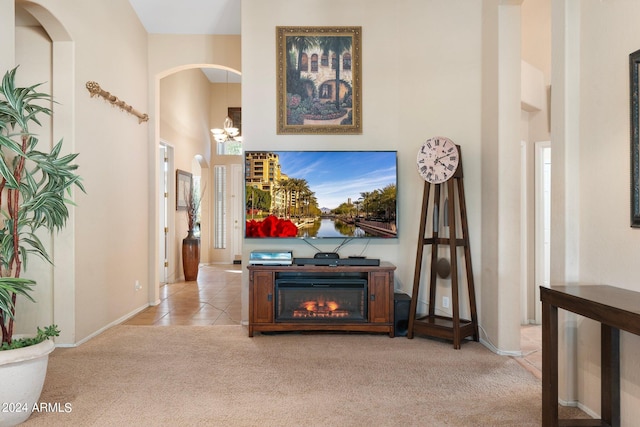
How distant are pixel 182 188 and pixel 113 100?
352cm

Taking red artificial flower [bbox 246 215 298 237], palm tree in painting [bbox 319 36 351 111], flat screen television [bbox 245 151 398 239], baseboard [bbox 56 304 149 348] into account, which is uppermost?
palm tree in painting [bbox 319 36 351 111]

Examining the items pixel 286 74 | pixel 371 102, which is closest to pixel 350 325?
pixel 371 102

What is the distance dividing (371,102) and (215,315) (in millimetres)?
2879

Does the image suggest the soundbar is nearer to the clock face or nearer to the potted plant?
the clock face

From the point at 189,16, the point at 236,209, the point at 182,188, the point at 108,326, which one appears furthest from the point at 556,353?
the point at 236,209

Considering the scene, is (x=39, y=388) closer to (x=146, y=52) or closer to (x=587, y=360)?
(x=587, y=360)

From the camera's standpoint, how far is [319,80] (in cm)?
438

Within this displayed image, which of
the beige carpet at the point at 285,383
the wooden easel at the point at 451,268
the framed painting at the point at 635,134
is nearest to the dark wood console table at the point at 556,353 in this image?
the beige carpet at the point at 285,383

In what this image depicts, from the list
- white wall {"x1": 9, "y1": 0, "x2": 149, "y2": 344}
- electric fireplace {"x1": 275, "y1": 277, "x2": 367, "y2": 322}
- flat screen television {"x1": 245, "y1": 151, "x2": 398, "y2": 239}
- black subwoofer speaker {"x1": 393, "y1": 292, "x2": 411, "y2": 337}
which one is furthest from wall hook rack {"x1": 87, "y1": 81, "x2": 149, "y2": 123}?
black subwoofer speaker {"x1": 393, "y1": 292, "x2": 411, "y2": 337}

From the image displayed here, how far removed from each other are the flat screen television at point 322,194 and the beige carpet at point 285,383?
1.01m

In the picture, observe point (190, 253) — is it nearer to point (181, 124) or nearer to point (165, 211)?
point (165, 211)

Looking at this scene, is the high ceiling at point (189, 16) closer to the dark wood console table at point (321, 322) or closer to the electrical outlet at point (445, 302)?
the dark wood console table at point (321, 322)

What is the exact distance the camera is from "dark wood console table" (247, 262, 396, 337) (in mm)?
3910

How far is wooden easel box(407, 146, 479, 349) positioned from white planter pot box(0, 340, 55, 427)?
2784 mm
